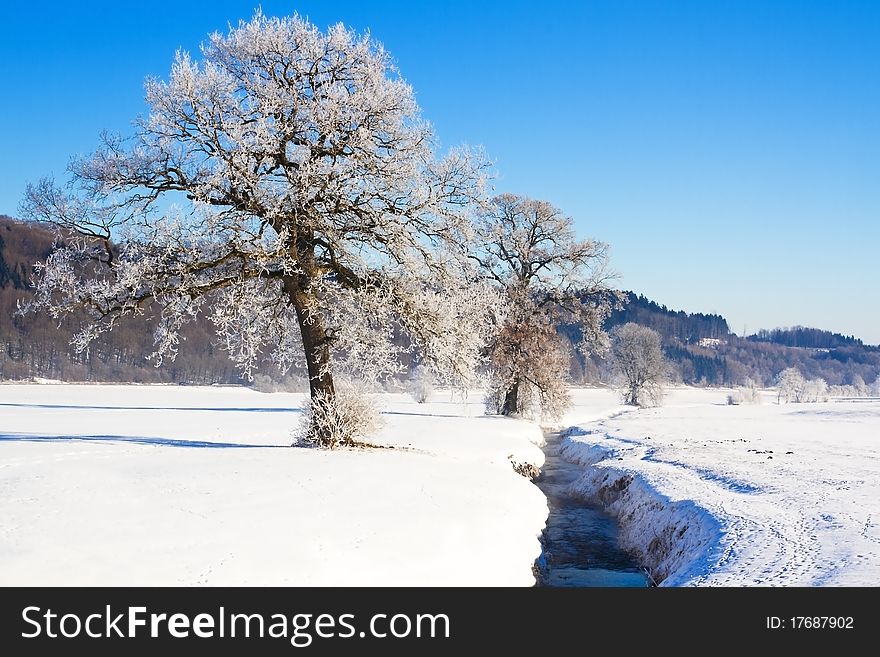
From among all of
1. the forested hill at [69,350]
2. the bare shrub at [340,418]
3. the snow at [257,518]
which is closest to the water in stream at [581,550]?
the snow at [257,518]

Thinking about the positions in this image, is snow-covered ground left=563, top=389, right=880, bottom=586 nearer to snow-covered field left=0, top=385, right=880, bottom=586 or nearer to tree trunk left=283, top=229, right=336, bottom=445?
snow-covered field left=0, top=385, right=880, bottom=586

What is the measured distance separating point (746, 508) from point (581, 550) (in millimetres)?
3684

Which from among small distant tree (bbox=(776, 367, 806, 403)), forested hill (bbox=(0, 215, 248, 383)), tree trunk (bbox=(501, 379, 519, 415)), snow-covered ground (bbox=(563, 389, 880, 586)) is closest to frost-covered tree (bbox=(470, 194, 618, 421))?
tree trunk (bbox=(501, 379, 519, 415))

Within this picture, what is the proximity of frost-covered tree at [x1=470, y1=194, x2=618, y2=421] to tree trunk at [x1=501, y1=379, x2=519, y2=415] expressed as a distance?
89 centimetres

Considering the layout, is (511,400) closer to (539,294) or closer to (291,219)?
(539,294)

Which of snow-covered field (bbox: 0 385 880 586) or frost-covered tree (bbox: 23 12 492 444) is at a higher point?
frost-covered tree (bbox: 23 12 492 444)

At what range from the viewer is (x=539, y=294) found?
43562mm

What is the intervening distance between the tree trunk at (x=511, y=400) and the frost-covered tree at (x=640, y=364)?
4205cm

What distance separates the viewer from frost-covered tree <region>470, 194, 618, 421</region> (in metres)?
41.7

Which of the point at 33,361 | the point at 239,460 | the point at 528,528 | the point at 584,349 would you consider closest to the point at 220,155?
the point at 239,460

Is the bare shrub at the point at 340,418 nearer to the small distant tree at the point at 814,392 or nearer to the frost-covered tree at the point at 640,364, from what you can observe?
the frost-covered tree at the point at 640,364

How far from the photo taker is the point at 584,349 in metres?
42.3

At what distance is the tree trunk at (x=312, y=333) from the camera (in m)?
19.3

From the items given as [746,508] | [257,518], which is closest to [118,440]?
[257,518]
